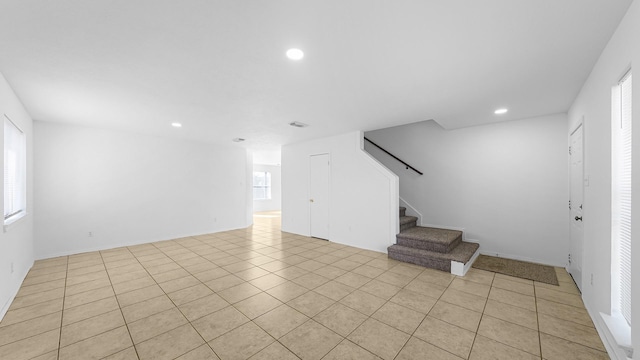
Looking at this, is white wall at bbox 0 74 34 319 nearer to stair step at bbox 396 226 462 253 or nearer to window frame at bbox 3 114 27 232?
window frame at bbox 3 114 27 232

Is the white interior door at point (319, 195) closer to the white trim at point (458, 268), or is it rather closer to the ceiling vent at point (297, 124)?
the ceiling vent at point (297, 124)

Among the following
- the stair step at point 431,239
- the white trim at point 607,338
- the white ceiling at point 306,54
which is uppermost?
the white ceiling at point 306,54

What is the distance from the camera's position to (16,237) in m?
3.18

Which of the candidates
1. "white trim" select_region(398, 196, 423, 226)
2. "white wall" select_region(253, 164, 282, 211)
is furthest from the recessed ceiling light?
"white wall" select_region(253, 164, 282, 211)

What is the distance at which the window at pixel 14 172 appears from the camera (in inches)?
119

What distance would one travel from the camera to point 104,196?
5.00 meters

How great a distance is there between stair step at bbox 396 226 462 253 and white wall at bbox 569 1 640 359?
163 centimetres

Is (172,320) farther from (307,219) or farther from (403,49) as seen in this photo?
(307,219)

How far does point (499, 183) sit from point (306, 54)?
4.45m

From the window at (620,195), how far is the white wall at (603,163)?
39 millimetres

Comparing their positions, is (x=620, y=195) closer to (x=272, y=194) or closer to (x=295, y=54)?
(x=295, y=54)

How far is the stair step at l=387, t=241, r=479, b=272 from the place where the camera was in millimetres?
3707

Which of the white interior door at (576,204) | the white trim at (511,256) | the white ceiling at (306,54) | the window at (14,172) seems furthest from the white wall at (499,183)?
the window at (14,172)

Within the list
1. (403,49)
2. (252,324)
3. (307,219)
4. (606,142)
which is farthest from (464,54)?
(307,219)
